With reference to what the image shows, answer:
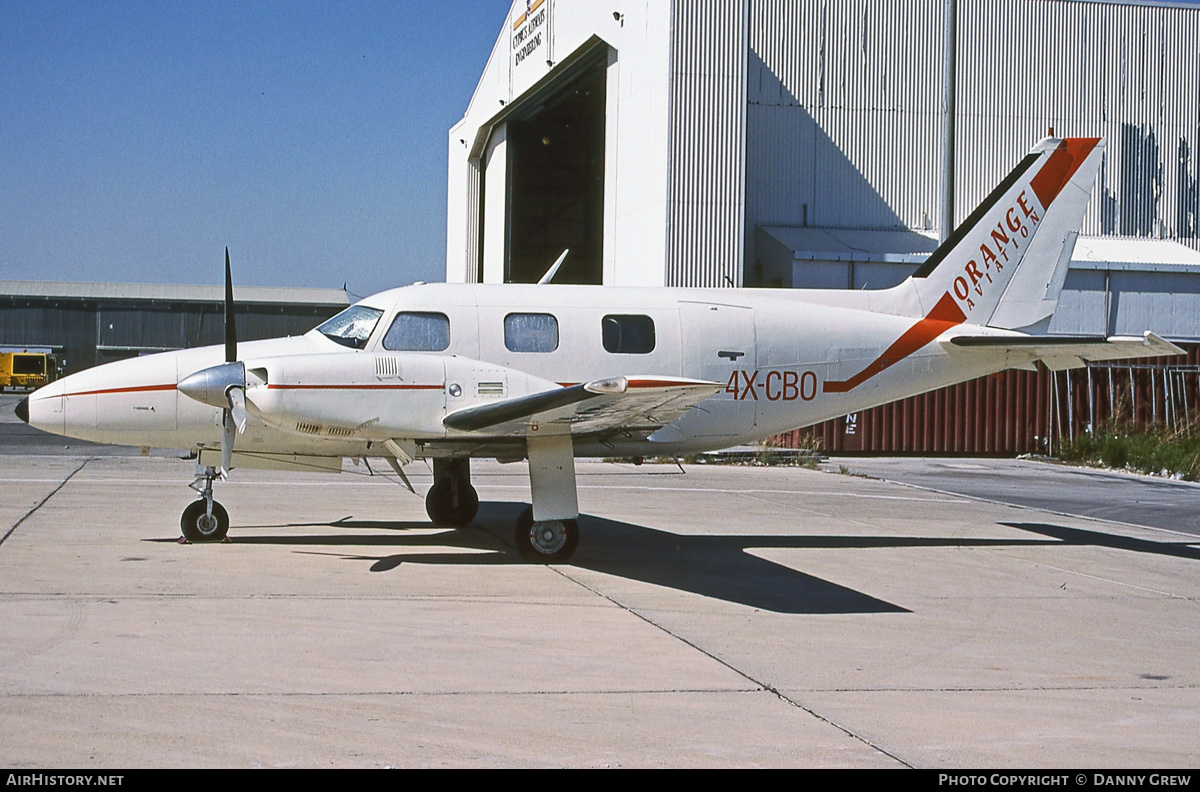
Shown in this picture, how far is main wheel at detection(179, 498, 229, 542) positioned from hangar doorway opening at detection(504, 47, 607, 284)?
1029 inches

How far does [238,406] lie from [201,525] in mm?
1813

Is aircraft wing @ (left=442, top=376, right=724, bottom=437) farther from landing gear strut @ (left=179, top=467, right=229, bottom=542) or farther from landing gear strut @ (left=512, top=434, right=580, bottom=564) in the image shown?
landing gear strut @ (left=179, top=467, right=229, bottom=542)

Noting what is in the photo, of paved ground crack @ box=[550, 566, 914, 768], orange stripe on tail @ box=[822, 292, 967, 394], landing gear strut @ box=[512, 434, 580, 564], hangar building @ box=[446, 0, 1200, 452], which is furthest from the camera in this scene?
hangar building @ box=[446, 0, 1200, 452]

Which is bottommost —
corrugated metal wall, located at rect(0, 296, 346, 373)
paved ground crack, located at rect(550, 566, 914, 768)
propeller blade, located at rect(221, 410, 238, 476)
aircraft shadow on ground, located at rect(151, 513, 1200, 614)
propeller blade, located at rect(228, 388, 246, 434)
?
paved ground crack, located at rect(550, 566, 914, 768)

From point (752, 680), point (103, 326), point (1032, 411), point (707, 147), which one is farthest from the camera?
point (103, 326)

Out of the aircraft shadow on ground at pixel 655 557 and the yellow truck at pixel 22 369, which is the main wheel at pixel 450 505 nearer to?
the aircraft shadow on ground at pixel 655 557

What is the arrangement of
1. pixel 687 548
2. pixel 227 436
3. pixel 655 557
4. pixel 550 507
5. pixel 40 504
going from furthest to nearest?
pixel 40 504, pixel 687 548, pixel 655 557, pixel 550 507, pixel 227 436

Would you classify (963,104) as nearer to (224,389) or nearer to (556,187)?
(556,187)

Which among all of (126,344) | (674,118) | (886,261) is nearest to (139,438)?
(674,118)

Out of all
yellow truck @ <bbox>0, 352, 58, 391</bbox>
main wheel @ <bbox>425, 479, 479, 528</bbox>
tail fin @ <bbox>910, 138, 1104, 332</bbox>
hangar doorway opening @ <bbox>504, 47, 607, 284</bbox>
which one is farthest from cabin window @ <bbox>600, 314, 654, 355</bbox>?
yellow truck @ <bbox>0, 352, 58, 391</bbox>

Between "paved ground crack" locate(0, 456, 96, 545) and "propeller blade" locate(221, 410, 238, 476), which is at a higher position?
"propeller blade" locate(221, 410, 238, 476)

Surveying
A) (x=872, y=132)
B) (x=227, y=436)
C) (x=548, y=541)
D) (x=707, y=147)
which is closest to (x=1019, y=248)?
(x=548, y=541)

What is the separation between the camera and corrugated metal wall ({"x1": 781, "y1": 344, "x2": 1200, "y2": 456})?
29016mm

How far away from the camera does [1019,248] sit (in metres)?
14.6
